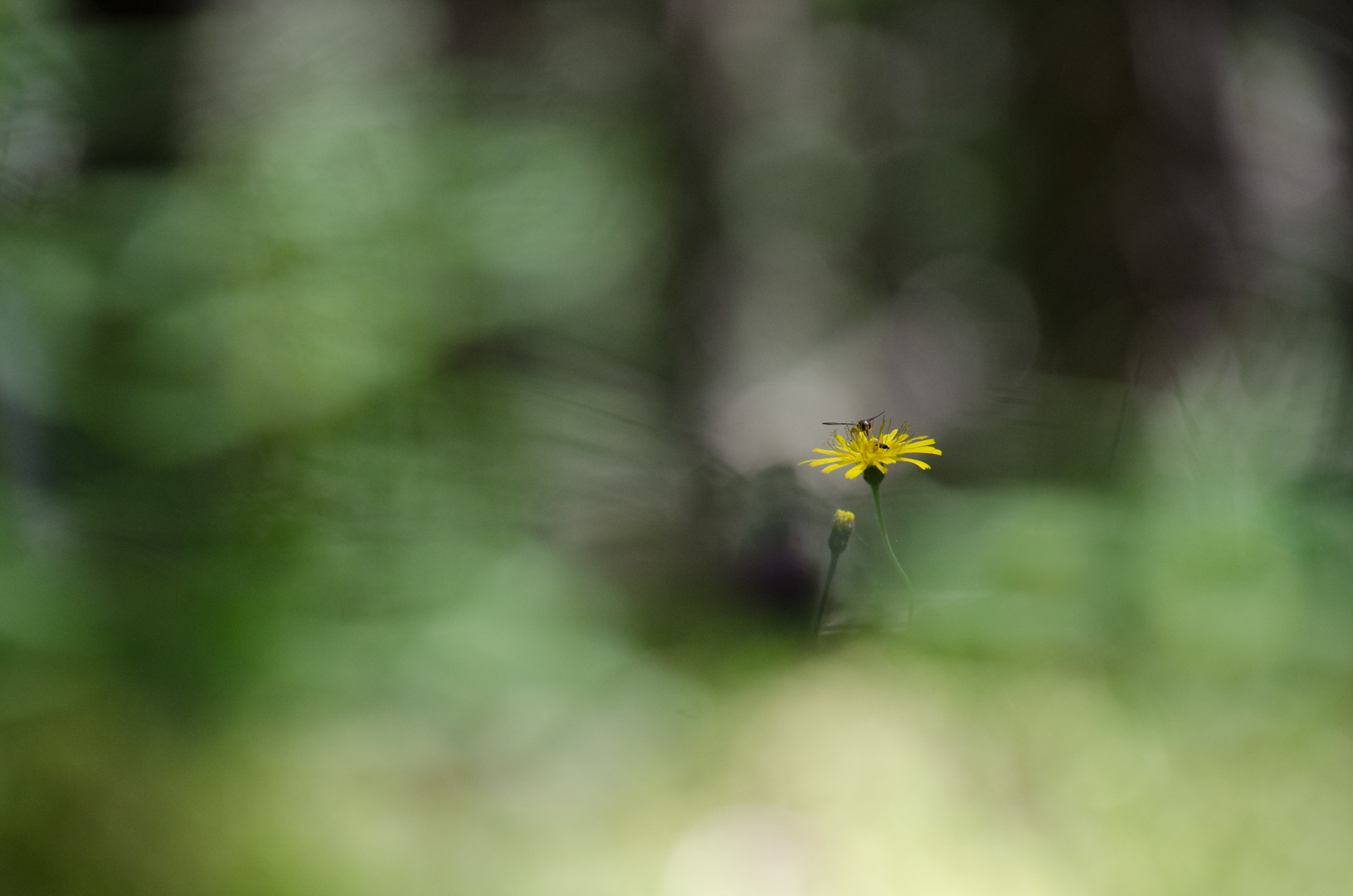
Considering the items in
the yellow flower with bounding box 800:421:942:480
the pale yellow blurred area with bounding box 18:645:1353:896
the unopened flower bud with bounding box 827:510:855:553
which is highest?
the yellow flower with bounding box 800:421:942:480

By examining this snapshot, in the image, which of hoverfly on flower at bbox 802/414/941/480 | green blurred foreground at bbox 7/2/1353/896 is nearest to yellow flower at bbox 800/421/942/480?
hoverfly on flower at bbox 802/414/941/480

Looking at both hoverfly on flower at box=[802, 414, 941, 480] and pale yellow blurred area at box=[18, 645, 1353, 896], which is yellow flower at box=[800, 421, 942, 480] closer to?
hoverfly on flower at box=[802, 414, 941, 480]

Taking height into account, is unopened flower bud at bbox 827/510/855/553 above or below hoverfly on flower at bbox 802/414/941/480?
below

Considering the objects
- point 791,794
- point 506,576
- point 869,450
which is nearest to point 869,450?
point 869,450

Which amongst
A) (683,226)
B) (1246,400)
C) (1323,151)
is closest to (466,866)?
(683,226)

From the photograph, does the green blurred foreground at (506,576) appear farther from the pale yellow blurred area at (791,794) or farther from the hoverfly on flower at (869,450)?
the hoverfly on flower at (869,450)

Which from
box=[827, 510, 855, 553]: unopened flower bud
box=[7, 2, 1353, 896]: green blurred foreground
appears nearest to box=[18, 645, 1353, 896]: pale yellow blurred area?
box=[7, 2, 1353, 896]: green blurred foreground

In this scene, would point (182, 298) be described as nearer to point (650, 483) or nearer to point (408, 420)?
point (408, 420)

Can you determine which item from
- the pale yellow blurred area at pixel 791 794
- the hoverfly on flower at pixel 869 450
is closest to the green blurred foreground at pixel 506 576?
the pale yellow blurred area at pixel 791 794
